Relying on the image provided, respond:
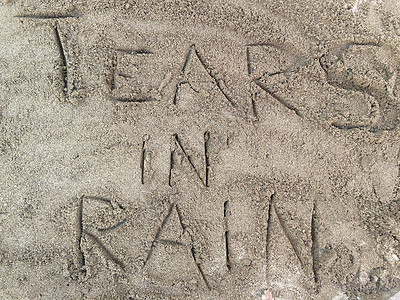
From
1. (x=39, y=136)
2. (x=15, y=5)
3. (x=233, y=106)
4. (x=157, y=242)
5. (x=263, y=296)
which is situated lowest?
(x=263, y=296)

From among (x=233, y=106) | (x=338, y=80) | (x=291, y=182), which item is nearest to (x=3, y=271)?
(x=233, y=106)

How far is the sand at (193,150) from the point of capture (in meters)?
1.83

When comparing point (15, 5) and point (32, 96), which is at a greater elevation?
point (15, 5)

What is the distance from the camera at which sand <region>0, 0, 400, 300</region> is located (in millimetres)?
1829

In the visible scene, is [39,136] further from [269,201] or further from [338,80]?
[338,80]

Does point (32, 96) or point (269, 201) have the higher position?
point (32, 96)

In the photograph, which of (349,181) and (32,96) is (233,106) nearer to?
(349,181)

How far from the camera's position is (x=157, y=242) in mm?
1832

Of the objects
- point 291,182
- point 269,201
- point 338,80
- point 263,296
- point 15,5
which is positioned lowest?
point 263,296

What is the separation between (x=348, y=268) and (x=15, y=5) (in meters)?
2.80

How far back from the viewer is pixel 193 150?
185cm

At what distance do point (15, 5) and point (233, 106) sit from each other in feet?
5.22

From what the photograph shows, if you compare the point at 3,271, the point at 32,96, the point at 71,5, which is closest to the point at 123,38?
the point at 71,5

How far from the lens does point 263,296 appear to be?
1842 millimetres
